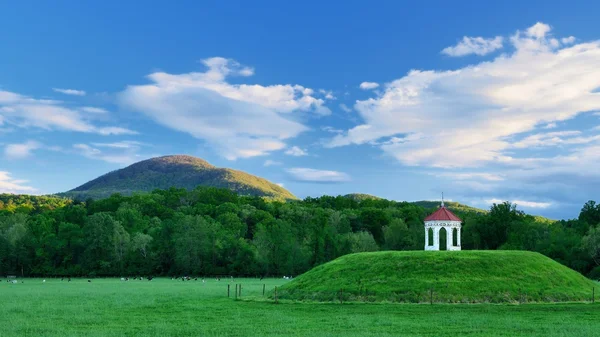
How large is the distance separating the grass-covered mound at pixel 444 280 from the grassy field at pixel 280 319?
3.62 meters

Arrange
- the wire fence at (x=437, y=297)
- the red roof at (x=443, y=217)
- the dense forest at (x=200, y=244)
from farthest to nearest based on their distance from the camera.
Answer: the dense forest at (x=200, y=244)
the red roof at (x=443, y=217)
the wire fence at (x=437, y=297)

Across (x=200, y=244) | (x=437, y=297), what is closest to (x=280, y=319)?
(x=437, y=297)

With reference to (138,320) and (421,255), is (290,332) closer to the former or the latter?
(138,320)

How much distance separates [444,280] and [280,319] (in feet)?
Answer: 77.4

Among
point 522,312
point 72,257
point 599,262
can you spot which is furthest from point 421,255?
point 72,257

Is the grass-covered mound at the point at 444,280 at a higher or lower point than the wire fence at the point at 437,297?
higher

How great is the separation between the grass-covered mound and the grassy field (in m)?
3.62

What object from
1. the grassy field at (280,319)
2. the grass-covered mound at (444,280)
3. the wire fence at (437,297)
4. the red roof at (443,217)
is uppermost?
the red roof at (443,217)

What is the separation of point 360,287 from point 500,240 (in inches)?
3326

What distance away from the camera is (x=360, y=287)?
6469cm

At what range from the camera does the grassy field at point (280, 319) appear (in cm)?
4044

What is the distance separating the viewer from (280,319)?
47.4 meters

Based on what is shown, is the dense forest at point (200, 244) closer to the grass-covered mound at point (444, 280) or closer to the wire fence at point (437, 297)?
the grass-covered mound at point (444, 280)

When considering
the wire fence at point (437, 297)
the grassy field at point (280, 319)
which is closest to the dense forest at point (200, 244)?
the wire fence at point (437, 297)
